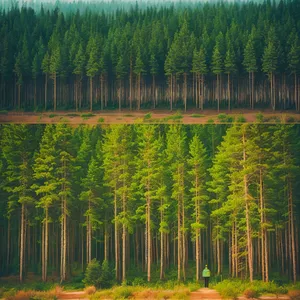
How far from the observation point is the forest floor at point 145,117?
57.9ft

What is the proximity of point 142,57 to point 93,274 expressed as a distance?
641cm

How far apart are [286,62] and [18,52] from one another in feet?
25.5

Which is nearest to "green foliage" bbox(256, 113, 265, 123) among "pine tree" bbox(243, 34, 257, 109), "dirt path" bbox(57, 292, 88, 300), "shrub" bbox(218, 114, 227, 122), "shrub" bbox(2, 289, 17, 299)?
"pine tree" bbox(243, 34, 257, 109)

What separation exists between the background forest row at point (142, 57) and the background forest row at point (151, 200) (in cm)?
101

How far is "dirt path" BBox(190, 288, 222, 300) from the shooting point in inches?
645

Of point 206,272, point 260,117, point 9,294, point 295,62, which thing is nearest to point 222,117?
point 260,117

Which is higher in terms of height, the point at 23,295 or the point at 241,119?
the point at 241,119

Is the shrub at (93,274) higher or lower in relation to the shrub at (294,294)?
higher

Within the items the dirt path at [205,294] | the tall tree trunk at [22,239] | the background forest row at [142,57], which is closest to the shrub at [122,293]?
the dirt path at [205,294]

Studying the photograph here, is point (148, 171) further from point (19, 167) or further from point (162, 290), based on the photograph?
point (19, 167)

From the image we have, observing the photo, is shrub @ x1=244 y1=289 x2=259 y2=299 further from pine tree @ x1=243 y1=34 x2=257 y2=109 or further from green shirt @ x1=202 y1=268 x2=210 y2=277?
pine tree @ x1=243 y1=34 x2=257 y2=109

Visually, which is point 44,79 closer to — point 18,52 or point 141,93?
point 18,52

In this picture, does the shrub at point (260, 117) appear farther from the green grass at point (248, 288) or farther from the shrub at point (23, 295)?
the shrub at point (23, 295)

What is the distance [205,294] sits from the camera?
1642 centimetres
